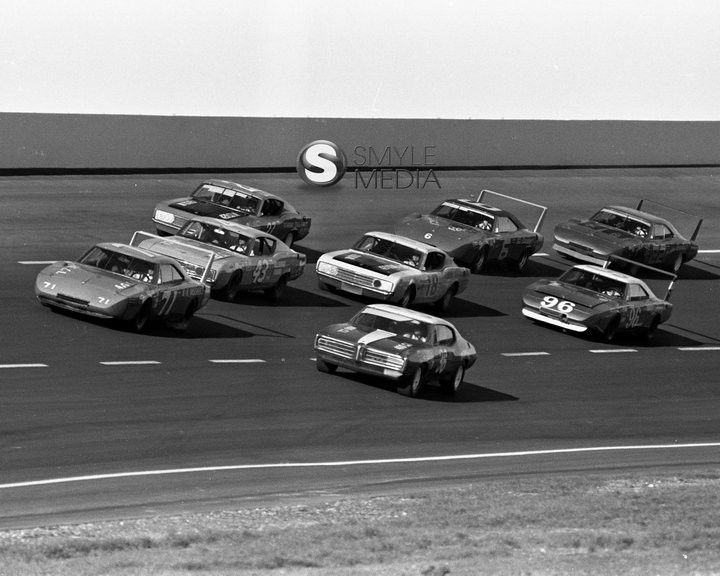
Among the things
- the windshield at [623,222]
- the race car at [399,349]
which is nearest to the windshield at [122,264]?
the race car at [399,349]

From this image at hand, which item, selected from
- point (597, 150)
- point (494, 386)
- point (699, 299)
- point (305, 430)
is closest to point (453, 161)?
point (597, 150)

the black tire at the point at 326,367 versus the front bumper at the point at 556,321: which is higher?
the front bumper at the point at 556,321

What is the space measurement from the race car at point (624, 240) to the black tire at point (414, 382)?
12480 mm

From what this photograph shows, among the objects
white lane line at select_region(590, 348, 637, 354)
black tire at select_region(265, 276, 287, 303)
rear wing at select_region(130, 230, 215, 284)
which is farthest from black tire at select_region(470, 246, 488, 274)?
rear wing at select_region(130, 230, 215, 284)

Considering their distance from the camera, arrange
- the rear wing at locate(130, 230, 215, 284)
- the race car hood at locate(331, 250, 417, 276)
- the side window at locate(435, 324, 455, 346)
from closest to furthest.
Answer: the side window at locate(435, 324, 455, 346), the rear wing at locate(130, 230, 215, 284), the race car hood at locate(331, 250, 417, 276)

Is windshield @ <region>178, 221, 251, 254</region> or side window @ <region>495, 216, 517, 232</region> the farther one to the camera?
side window @ <region>495, 216, 517, 232</region>

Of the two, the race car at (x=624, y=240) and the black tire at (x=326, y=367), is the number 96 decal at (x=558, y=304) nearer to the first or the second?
the race car at (x=624, y=240)

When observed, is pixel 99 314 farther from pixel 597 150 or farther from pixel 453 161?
pixel 597 150

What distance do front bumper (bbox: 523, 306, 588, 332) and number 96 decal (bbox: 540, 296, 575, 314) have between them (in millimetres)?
163

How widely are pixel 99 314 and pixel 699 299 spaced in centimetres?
1473

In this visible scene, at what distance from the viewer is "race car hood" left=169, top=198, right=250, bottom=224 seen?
99.6 feet

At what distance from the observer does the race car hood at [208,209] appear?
30.3m

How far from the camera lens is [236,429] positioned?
19094 mm

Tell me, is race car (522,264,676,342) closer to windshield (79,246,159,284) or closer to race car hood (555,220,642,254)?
race car hood (555,220,642,254)
